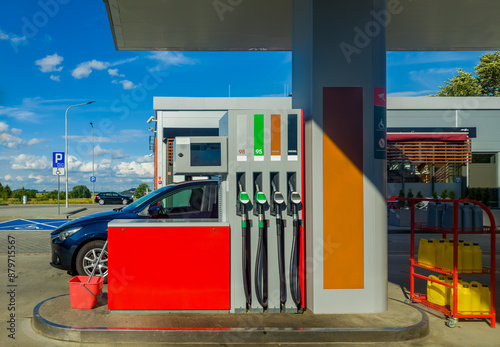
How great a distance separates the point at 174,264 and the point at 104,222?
2558 mm

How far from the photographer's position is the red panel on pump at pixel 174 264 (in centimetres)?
493

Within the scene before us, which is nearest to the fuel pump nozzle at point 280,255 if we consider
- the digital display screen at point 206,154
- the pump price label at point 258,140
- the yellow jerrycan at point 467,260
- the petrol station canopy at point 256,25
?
the pump price label at point 258,140

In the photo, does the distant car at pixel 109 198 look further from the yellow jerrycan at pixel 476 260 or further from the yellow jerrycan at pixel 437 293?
the yellow jerrycan at pixel 476 260

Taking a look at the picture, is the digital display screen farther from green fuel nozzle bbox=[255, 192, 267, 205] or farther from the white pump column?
the white pump column

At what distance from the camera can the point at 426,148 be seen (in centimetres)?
2077

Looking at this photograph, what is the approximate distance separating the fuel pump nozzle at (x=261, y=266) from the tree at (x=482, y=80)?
→ 35616 millimetres

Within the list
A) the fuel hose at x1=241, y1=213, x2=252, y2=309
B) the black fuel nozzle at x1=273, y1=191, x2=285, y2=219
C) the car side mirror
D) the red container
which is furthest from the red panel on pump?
the car side mirror

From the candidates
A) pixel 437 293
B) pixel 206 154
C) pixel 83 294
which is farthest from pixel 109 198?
pixel 437 293

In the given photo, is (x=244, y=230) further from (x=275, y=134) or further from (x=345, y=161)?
(x=345, y=161)

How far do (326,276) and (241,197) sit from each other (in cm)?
137

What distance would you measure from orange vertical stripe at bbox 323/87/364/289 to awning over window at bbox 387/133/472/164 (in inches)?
649

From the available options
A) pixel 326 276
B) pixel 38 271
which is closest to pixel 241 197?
pixel 326 276

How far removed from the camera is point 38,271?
8156mm

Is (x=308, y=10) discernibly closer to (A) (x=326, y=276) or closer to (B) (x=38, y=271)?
(A) (x=326, y=276)
